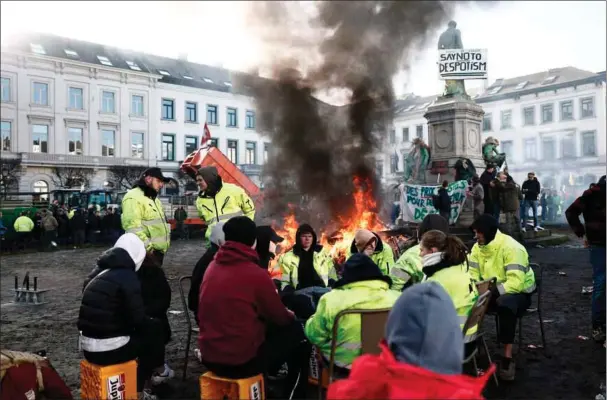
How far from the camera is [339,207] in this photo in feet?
37.9

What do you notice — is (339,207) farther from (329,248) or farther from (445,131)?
(445,131)

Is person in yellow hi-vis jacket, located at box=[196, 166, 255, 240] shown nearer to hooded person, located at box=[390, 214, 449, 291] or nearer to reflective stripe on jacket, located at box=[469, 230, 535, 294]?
hooded person, located at box=[390, 214, 449, 291]

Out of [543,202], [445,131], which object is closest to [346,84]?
[445,131]

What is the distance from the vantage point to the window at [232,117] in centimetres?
4894

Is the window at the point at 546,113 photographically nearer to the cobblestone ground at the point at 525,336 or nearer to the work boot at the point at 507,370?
the cobblestone ground at the point at 525,336

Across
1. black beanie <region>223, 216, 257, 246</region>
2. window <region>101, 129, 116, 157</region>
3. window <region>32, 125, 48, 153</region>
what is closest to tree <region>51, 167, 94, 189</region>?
window <region>32, 125, 48, 153</region>

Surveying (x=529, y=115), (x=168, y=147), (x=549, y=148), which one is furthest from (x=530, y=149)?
(x=168, y=147)

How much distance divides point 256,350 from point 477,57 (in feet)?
47.4

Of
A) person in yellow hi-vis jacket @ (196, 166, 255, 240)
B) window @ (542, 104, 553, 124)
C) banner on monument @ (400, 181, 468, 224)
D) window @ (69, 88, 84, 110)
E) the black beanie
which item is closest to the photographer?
the black beanie

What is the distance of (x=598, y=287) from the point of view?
5355 millimetres

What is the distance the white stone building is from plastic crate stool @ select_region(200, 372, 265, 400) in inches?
1219

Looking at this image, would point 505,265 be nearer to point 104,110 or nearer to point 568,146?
point 104,110

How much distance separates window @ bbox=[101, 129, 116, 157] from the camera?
138 ft

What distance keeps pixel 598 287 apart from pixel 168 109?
1747 inches
